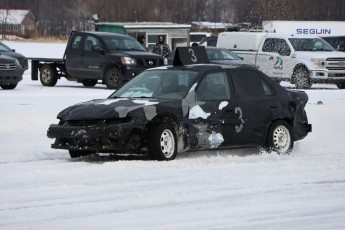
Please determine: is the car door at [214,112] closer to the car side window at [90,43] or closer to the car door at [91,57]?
the car door at [91,57]

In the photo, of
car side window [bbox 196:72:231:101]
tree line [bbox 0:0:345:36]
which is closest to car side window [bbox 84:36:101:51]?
car side window [bbox 196:72:231:101]

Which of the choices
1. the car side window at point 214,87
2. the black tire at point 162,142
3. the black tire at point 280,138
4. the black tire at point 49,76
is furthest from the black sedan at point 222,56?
the black tire at point 162,142

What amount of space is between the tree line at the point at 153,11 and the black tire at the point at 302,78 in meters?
48.1

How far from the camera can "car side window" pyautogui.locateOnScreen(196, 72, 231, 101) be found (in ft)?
45.1

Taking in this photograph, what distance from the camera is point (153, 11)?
122188mm

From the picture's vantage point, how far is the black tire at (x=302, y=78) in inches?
1267

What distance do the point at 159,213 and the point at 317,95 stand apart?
62.3 ft

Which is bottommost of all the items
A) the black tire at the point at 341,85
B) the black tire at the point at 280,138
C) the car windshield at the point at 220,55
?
the black tire at the point at 341,85

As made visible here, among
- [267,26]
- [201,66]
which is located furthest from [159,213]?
[267,26]

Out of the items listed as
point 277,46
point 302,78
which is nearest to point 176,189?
point 302,78

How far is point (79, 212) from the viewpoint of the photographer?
9.50 meters

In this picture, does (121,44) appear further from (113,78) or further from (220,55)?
(220,55)

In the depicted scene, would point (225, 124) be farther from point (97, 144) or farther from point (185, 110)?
point (97, 144)

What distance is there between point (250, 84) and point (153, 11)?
108417mm
